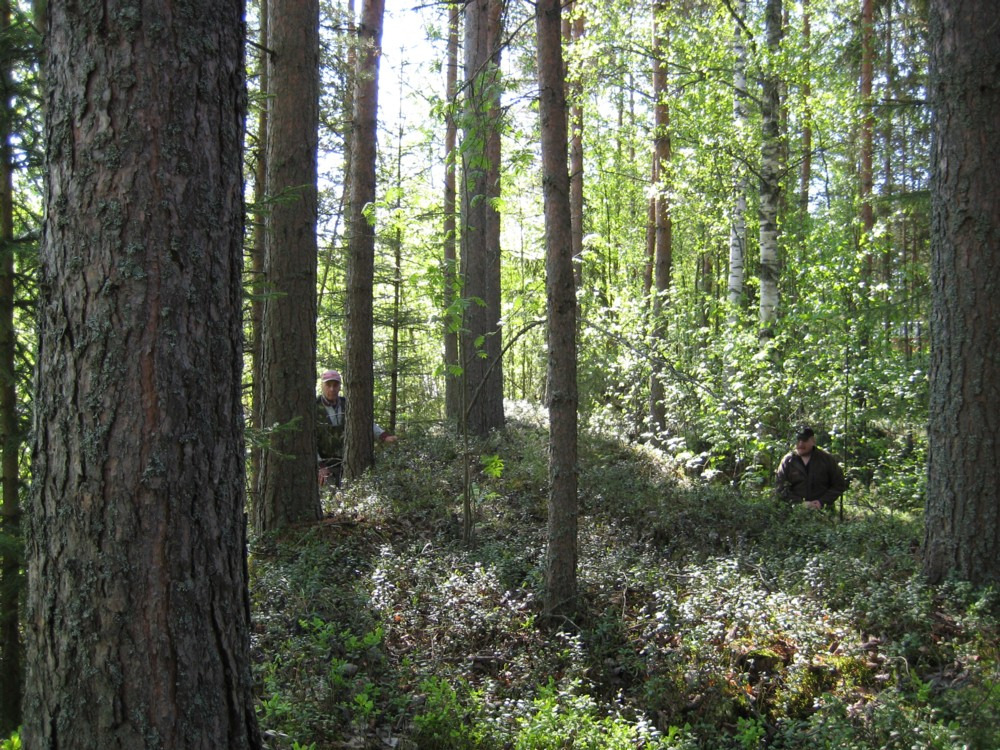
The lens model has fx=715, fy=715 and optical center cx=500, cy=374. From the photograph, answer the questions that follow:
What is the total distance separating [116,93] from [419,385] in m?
22.9

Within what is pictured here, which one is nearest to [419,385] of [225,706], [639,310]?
[639,310]

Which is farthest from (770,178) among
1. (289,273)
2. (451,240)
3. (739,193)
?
(289,273)

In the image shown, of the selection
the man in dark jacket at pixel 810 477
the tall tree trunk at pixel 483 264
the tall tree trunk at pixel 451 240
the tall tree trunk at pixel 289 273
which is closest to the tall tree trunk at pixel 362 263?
the tall tree trunk at pixel 451 240

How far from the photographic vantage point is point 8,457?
4.10 metres

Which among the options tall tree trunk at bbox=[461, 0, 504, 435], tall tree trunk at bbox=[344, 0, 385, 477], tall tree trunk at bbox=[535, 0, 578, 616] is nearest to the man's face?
tall tree trunk at bbox=[344, 0, 385, 477]

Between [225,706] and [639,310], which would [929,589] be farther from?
[639,310]

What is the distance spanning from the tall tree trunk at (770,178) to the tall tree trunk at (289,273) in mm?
7612

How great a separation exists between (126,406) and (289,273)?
527 centimetres

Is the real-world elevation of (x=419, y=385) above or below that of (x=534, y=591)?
above

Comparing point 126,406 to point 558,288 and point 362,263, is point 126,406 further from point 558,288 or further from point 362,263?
point 362,263

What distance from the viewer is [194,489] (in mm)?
2525

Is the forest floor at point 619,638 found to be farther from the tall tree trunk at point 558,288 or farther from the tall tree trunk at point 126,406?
the tall tree trunk at point 126,406

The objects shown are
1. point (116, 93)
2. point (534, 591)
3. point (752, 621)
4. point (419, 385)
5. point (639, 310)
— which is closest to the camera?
point (116, 93)

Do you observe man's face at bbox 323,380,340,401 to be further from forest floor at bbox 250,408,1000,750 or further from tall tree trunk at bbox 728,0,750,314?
tall tree trunk at bbox 728,0,750,314
